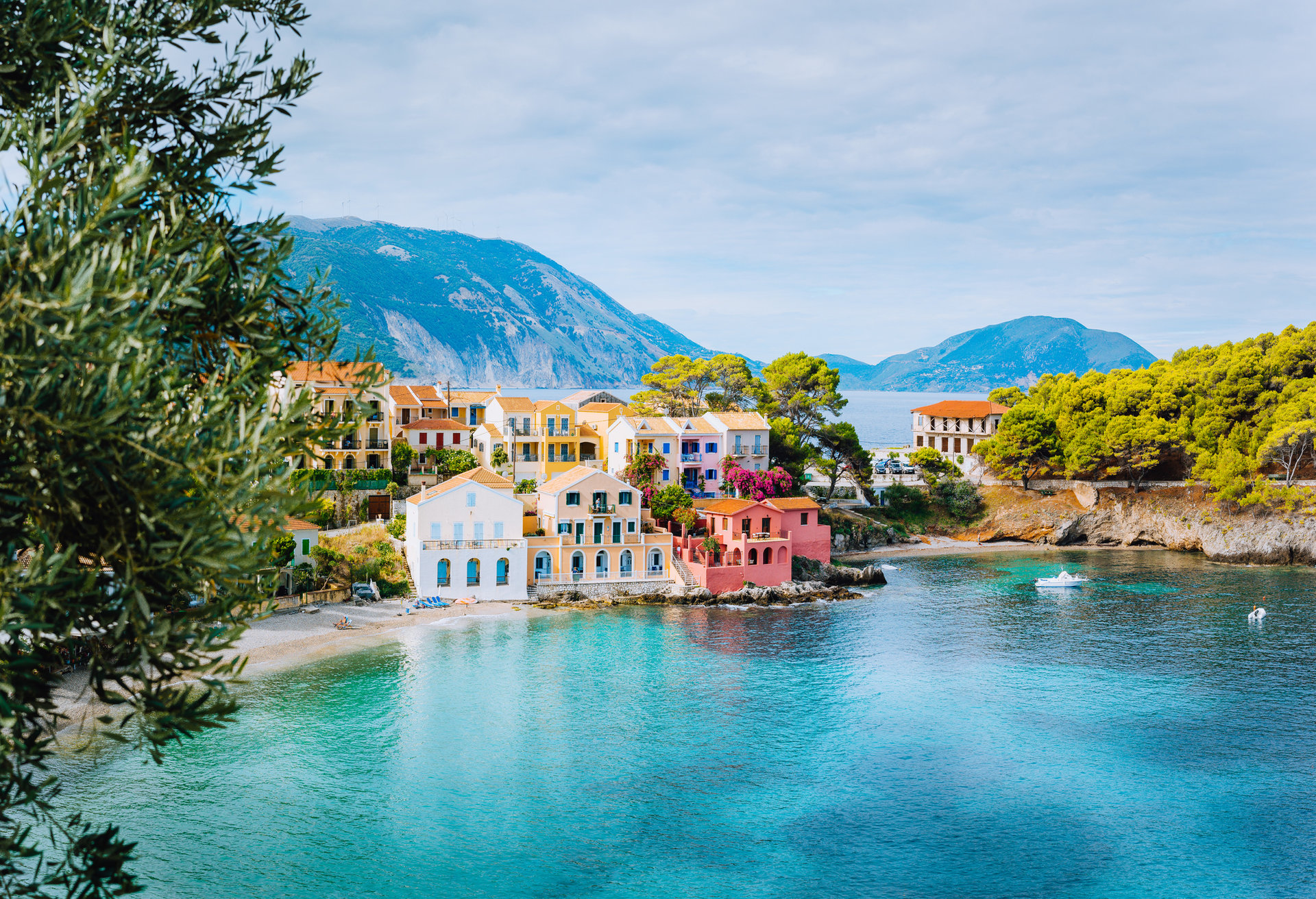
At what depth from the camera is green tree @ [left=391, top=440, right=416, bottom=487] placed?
5956 cm

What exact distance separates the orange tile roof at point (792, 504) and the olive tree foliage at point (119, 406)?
4547cm

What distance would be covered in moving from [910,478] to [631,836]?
208ft

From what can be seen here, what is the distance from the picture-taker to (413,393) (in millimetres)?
70438

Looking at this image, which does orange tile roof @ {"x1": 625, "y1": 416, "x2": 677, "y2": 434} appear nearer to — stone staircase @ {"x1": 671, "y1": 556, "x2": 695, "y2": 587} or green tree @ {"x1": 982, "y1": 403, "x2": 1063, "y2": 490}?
stone staircase @ {"x1": 671, "y1": 556, "x2": 695, "y2": 587}

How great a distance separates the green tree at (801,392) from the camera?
235ft

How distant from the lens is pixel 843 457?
73812 mm

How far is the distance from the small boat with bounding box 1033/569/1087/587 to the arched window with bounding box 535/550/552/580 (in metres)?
30.7

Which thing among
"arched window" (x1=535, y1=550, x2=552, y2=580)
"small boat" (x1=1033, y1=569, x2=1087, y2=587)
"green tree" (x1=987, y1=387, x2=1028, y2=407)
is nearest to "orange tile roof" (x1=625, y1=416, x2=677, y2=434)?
"arched window" (x1=535, y1=550, x2=552, y2=580)

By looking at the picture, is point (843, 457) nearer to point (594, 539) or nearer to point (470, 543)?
point (594, 539)

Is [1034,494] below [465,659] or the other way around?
the other way around

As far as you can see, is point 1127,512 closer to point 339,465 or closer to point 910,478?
point 910,478

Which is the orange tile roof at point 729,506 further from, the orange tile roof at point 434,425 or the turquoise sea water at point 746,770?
the orange tile roof at point 434,425

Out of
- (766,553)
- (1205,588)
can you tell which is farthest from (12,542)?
(1205,588)

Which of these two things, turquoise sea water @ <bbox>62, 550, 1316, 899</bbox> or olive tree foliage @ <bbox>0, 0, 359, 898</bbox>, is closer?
olive tree foliage @ <bbox>0, 0, 359, 898</bbox>
